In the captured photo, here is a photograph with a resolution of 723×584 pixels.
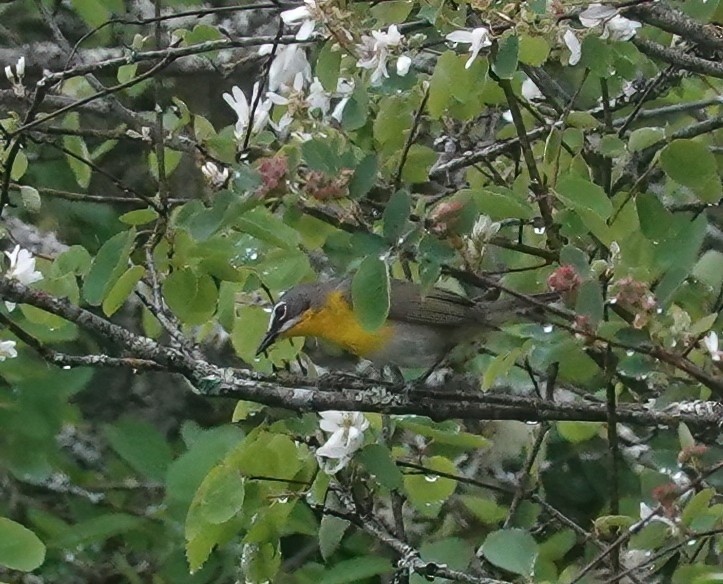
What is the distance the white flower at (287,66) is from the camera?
6.83ft

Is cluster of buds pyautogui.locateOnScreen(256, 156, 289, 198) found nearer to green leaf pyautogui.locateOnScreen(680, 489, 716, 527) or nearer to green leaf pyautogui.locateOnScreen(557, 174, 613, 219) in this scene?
green leaf pyautogui.locateOnScreen(557, 174, 613, 219)

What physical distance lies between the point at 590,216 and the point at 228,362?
2.67m

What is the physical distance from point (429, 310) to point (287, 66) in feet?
3.06

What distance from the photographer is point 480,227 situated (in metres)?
1.64

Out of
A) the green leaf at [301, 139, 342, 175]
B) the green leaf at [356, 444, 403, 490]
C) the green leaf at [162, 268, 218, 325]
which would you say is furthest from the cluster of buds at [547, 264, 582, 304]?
the green leaf at [162, 268, 218, 325]

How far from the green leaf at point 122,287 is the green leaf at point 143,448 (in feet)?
3.88

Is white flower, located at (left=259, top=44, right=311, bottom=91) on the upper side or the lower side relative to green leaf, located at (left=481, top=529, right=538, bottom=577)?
upper

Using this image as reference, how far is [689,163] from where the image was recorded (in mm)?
1782

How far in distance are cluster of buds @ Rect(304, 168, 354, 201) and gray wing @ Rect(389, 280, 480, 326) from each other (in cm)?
102

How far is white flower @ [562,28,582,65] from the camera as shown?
5.75 ft

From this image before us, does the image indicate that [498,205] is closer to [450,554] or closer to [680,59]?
[680,59]

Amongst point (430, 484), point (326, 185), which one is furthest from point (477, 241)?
point (430, 484)

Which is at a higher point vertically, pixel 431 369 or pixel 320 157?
pixel 320 157

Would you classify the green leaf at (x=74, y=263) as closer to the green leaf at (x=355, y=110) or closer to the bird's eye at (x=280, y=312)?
the bird's eye at (x=280, y=312)
